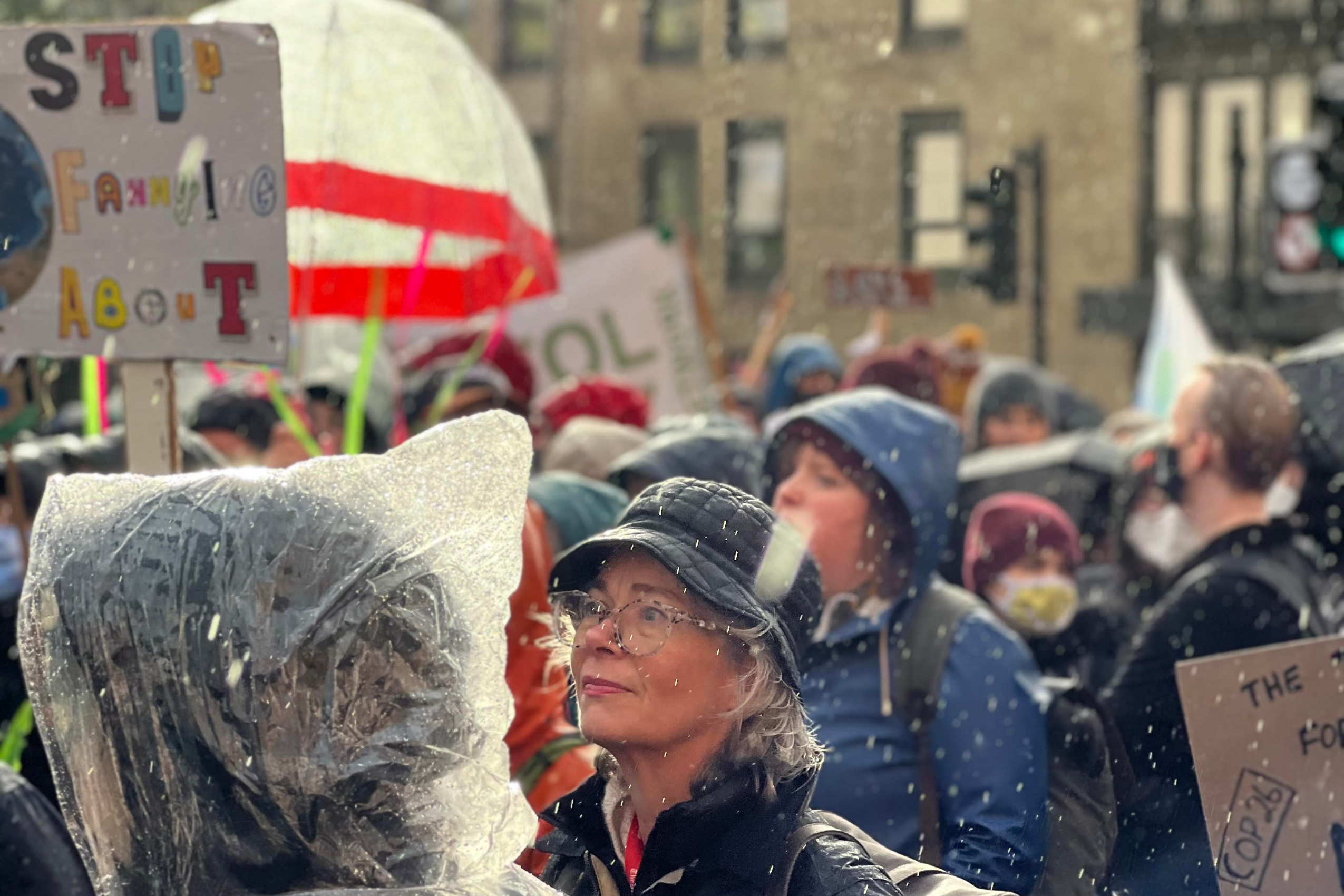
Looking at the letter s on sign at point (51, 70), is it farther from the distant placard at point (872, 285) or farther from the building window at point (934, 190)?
the distant placard at point (872, 285)

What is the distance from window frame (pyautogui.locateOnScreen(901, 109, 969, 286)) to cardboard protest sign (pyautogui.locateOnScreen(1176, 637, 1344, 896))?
4895 millimetres

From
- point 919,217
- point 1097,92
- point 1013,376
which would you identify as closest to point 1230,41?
point 1097,92

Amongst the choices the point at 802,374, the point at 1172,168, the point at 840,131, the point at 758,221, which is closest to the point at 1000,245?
the point at 802,374

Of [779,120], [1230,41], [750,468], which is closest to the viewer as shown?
[750,468]

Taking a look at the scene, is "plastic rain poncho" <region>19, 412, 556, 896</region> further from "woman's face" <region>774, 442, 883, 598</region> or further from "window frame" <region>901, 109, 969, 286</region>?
"window frame" <region>901, 109, 969, 286</region>

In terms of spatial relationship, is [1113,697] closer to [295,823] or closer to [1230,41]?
[295,823]

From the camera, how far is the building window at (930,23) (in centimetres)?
494

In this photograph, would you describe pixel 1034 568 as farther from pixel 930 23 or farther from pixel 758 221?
pixel 758 221

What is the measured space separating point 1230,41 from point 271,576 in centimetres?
2260

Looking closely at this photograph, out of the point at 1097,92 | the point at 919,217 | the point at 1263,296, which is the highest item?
the point at 1097,92

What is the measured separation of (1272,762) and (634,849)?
3.83ft

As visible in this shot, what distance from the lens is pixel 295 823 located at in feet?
6.19

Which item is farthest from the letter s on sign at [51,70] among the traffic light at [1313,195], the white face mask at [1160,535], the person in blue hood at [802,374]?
the traffic light at [1313,195]

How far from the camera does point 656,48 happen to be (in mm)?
19109
